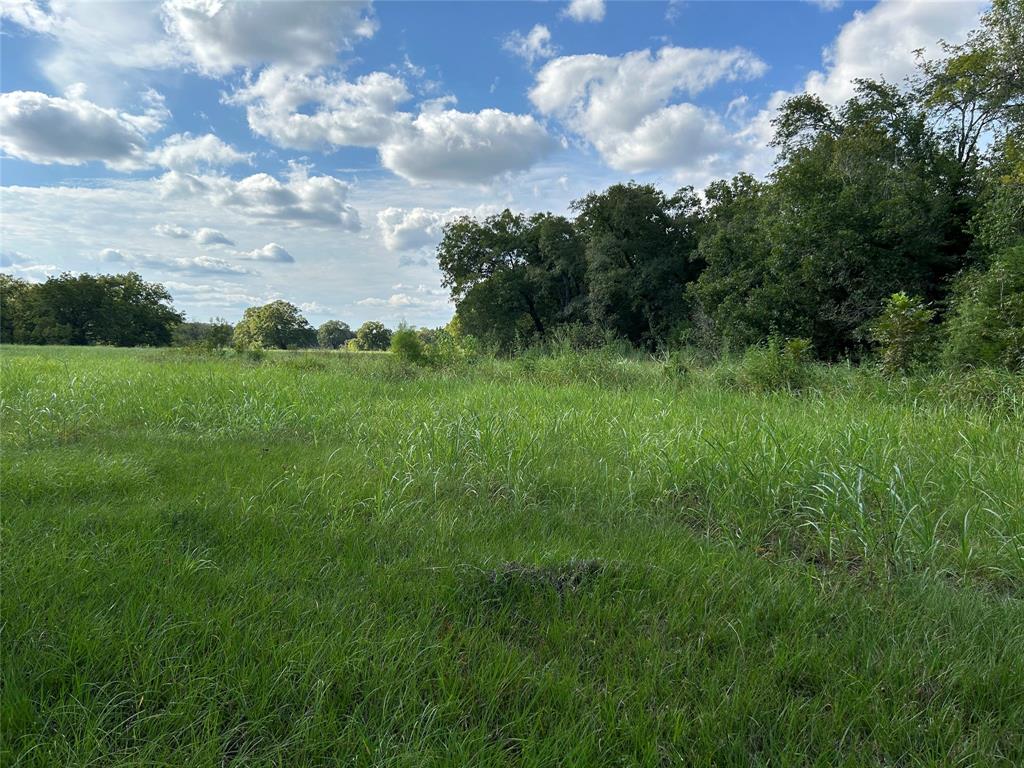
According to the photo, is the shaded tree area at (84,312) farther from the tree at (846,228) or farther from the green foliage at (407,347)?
the tree at (846,228)

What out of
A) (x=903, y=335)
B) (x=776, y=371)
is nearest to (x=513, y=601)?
(x=776, y=371)

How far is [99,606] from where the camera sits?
1.95m

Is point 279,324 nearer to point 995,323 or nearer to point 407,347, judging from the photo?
point 407,347

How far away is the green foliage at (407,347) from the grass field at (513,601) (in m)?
9.38

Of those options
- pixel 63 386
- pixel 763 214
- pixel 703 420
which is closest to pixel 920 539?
pixel 703 420

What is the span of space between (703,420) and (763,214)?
16594 millimetres

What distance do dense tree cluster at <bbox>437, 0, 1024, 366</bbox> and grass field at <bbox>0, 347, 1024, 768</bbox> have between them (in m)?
8.52

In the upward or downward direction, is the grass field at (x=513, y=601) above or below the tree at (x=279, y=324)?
below

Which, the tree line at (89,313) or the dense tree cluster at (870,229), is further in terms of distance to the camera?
the tree line at (89,313)

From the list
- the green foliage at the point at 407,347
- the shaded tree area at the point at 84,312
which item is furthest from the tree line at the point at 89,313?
the green foliage at the point at 407,347

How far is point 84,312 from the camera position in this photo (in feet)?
152

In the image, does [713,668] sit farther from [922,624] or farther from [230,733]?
[230,733]

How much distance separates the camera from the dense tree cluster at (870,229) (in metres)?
11.8

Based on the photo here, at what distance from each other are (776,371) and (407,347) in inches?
355
